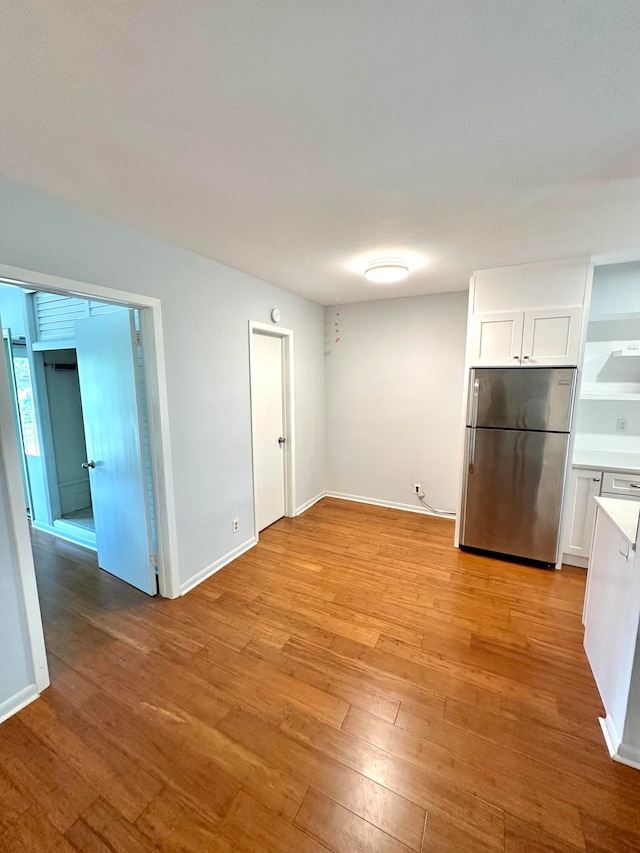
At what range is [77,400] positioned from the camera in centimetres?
393

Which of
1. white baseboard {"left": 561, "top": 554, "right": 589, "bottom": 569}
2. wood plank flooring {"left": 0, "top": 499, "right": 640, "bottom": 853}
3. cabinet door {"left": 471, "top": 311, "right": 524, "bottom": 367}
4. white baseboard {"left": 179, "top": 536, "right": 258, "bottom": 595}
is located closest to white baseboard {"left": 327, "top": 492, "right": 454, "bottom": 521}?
white baseboard {"left": 561, "top": 554, "right": 589, "bottom": 569}

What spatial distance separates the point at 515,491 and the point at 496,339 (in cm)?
131

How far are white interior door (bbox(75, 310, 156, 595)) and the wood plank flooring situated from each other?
292 millimetres

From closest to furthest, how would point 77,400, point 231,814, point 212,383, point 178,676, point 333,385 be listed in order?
point 231,814
point 178,676
point 212,383
point 77,400
point 333,385

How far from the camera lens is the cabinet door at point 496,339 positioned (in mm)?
2809

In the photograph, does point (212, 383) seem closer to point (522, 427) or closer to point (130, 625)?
point (130, 625)

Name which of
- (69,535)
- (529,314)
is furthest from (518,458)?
(69,535)

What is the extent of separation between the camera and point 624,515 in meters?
1.80

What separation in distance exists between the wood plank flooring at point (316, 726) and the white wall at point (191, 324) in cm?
63

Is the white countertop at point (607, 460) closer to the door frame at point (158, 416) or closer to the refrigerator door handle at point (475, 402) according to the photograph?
the refrigerator door handle at point (475, 402)

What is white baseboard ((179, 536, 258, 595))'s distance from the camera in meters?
2.58

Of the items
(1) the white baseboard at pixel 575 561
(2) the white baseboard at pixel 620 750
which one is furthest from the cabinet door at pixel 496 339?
(2) the white baseboard at pixel 620 750

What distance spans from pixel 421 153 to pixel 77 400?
4.20m

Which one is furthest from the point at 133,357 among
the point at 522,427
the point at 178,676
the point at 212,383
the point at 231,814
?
the point at 522,427
